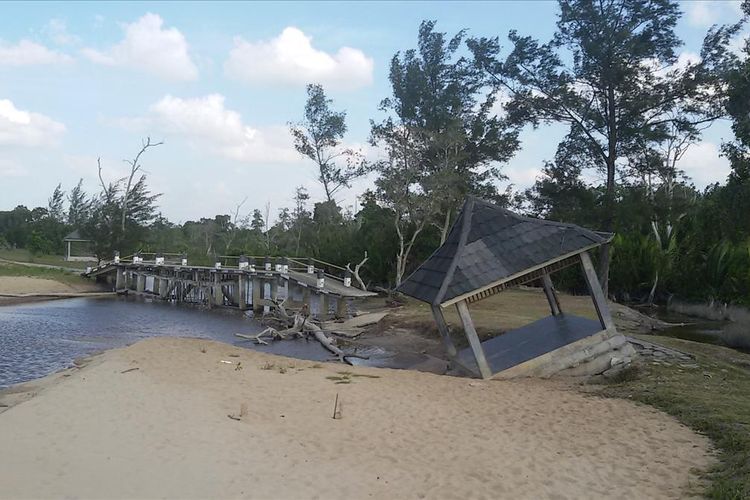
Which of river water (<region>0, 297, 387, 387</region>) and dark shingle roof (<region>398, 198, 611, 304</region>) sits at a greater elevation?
dark shingle roof (<region>398, 198, 611, 304</region>)

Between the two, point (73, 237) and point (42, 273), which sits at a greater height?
point (73, 237)

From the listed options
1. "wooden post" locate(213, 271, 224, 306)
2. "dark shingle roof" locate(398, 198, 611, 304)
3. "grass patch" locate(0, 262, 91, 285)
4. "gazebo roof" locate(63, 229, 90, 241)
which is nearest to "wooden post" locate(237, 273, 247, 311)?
"wooden post" locate(213, 271, 224, 306)

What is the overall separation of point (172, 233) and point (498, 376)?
67.1m

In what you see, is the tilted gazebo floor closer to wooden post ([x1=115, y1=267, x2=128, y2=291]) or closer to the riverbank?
the riverbank

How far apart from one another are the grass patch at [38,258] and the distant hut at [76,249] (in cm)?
114

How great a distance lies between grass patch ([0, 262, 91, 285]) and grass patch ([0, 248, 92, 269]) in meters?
10.7

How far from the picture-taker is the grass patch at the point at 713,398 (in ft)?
21.1

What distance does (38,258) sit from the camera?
193 ft

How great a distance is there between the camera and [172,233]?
7356 cm

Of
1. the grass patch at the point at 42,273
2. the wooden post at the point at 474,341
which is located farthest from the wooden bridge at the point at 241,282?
the wooden post at the point at 474,341

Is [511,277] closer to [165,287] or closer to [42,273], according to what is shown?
[165,287]

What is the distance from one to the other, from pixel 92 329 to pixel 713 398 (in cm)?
2228

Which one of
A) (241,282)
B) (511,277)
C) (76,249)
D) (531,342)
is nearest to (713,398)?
(511,277)

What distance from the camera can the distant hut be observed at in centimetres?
6177
